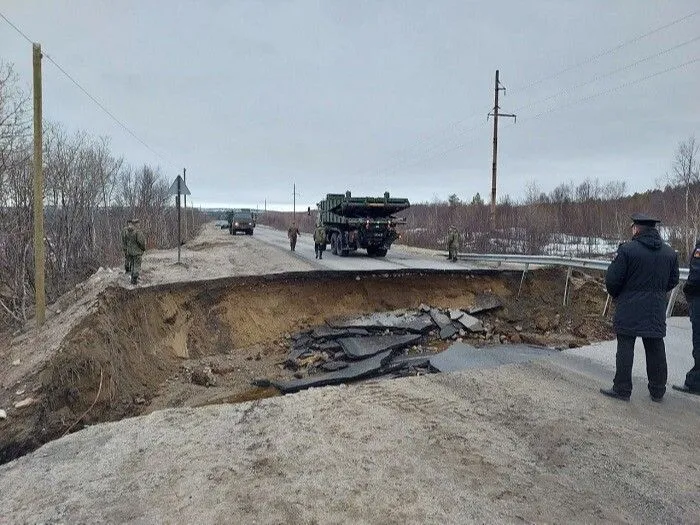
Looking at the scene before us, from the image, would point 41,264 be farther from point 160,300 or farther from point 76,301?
point 160,300

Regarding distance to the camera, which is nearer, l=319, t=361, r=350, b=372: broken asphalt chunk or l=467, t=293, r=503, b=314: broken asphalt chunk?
l=319, t=361, r=350, b=372: broken asphalt chunk

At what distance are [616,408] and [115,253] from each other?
2692cm

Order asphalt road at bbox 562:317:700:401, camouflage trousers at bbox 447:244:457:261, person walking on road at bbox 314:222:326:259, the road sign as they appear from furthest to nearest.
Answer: person walking on road at bbox 314:222:326:259
camouflage trousers at bbox 447:244:457:261
the road sign
asphalt road at bbox 562:317:700:401

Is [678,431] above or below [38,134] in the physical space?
below

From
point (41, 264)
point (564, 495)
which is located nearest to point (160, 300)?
point (41, 264)

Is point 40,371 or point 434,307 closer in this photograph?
point 40,371

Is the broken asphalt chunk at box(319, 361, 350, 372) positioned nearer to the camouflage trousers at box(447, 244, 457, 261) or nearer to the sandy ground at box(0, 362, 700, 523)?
the sandy ground at box(0, 362, 700, 523)

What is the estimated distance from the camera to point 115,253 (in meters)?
25.9

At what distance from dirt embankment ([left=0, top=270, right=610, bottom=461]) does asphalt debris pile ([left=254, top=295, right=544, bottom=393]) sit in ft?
1.26

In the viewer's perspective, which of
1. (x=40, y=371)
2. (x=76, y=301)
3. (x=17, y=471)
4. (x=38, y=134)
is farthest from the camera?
(x=76, y=301)

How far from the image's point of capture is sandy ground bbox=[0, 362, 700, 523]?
279 cm

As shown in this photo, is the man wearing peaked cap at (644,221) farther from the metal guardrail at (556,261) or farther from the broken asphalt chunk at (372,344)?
the broken asphalt chunk at (372,344)

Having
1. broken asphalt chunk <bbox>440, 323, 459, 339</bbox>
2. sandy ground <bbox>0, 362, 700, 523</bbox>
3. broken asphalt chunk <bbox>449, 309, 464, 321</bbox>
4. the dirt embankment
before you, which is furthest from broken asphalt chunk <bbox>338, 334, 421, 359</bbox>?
sandy ground <bbox>0, 362, 700, 523</bbox>

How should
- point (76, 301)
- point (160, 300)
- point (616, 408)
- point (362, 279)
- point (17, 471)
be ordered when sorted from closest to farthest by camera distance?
point (17, 471), point (616, 408), point (76, 301), point (160, 300), point (362, 279)
